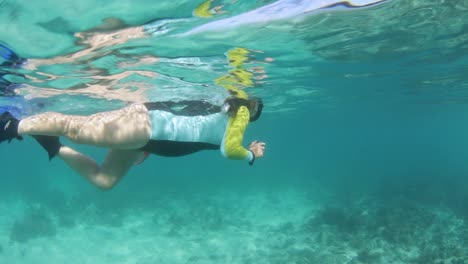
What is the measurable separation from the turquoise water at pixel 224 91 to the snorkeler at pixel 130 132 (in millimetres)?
2417

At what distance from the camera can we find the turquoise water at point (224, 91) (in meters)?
8.79

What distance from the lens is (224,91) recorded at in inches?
664

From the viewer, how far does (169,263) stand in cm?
1830

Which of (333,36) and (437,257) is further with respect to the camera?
(437,257)

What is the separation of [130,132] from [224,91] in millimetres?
11186

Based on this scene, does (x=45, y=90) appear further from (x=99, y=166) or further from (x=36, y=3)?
(x=99, y=166)

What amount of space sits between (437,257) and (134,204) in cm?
2392

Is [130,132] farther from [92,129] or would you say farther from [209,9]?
[209,9]

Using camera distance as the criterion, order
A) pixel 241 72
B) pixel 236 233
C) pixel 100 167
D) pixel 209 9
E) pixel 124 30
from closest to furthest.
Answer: pixel 100 167
pixel 209 9
pixel 124 30
pixel 241 72
pixel 236 233

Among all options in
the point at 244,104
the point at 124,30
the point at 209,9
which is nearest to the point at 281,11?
the point at 209,9

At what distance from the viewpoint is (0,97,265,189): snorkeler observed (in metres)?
5.94

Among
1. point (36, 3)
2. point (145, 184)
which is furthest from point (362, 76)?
point (145, 184)

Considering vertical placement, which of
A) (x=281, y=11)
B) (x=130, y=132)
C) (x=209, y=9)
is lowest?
(x=130, y=132)

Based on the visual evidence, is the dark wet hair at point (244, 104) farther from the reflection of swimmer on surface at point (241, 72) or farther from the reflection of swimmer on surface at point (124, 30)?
the reflection of swimmer on surface at point (241, 72)
